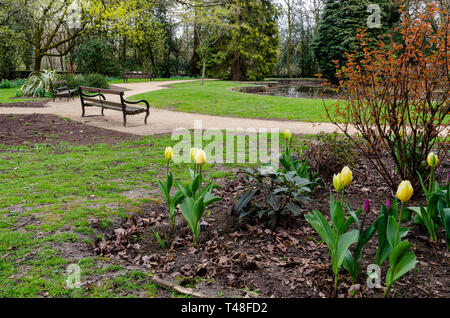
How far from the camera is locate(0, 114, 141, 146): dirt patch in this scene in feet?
23.4

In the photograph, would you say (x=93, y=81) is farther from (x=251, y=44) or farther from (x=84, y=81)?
(x=251, y=44)

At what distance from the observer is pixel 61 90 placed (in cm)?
1508

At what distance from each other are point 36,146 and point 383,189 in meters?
6.26

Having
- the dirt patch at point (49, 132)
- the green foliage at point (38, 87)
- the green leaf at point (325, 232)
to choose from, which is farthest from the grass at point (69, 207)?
the green foliage at point (38, 87)

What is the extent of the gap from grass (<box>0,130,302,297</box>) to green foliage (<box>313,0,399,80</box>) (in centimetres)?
2200

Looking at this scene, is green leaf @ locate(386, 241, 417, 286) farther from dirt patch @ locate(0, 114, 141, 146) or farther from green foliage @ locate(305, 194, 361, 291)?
dirt patch @ locate(0, 114, 141, 146)

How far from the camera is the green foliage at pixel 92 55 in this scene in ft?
77.5

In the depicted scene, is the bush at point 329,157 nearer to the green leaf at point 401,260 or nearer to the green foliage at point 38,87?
the green leaf at point 401,260

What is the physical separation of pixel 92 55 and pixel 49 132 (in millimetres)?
18390

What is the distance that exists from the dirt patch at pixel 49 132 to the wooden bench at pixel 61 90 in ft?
15.6

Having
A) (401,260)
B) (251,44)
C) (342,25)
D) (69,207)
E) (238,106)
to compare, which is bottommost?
(69,207)

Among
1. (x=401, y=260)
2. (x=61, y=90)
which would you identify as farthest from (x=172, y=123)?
(x=61, y=90)

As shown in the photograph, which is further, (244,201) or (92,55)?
(92,55)
